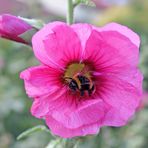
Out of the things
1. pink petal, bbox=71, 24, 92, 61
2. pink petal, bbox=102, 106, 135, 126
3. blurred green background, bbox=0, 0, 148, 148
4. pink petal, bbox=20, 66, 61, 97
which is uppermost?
pink petal, bbox=71, 24, 92, 61

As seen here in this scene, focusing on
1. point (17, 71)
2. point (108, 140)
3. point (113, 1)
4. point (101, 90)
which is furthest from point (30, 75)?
point (113, 1)

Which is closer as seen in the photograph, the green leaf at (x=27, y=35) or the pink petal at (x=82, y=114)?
the pink petal at (x=82, y=114)

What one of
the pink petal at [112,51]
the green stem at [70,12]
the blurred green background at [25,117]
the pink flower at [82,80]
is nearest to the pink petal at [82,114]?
the pink flower at [82,80]

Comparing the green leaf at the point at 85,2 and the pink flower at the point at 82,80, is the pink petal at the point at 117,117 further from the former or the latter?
the green leaf at the point at 85,2

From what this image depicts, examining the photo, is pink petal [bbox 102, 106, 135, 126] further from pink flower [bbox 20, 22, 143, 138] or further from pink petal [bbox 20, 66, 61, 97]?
pink petal [bbox 20, 66, 61, 97]

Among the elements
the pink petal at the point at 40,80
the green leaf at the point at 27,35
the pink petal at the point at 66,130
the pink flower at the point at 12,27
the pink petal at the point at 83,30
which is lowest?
the pink petal at the point at 66,130

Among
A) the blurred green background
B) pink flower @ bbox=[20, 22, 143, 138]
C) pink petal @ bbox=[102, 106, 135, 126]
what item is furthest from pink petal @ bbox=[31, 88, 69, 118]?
the blurred green background

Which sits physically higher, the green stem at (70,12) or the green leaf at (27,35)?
the green stem at (70,12)

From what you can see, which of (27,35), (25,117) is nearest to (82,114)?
(27,35)

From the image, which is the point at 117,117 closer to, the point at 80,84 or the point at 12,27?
the point at 80,84
